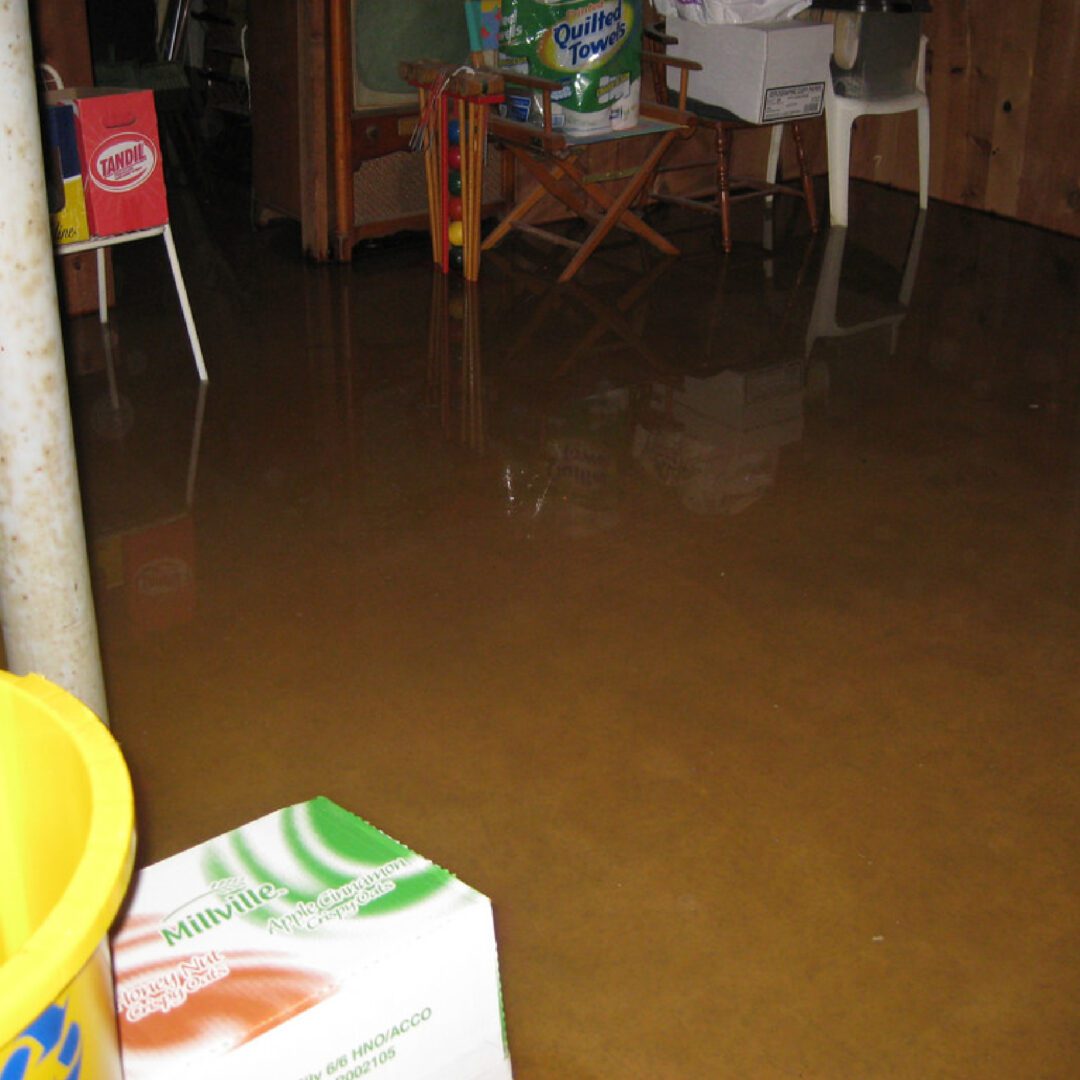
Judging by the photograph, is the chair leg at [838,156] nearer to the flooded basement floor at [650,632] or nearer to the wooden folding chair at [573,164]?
the wooden folding chair at [573,164]

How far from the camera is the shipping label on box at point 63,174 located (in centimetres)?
302

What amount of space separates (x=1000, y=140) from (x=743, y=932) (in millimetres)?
4349

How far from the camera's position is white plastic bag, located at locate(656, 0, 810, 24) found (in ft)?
15.5

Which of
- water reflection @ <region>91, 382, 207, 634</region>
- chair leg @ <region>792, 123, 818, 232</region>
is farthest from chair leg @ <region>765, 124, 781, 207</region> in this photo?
water reflection @ <region>91, 382, 207, 634</region>

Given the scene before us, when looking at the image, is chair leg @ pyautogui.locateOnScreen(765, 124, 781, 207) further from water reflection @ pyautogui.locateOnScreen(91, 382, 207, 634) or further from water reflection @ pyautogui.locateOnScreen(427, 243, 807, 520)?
water reflection @ pyautogui.locateOnScreen(91, 382, 207, 634)

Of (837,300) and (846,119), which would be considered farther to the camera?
(846,119)

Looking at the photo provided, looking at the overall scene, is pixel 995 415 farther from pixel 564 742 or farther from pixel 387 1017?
pixel 387 1017

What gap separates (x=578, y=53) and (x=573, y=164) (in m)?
0.40

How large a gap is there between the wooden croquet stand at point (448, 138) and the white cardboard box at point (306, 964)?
10.3ft

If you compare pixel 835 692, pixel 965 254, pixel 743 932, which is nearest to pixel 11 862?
pixel 743 932

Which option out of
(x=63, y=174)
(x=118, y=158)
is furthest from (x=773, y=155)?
(x=63, y=174)

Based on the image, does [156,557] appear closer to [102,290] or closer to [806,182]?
[102,290]

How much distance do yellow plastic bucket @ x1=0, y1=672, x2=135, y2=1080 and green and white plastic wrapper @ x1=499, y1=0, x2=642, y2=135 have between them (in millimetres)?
3548

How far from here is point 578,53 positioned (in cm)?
420
